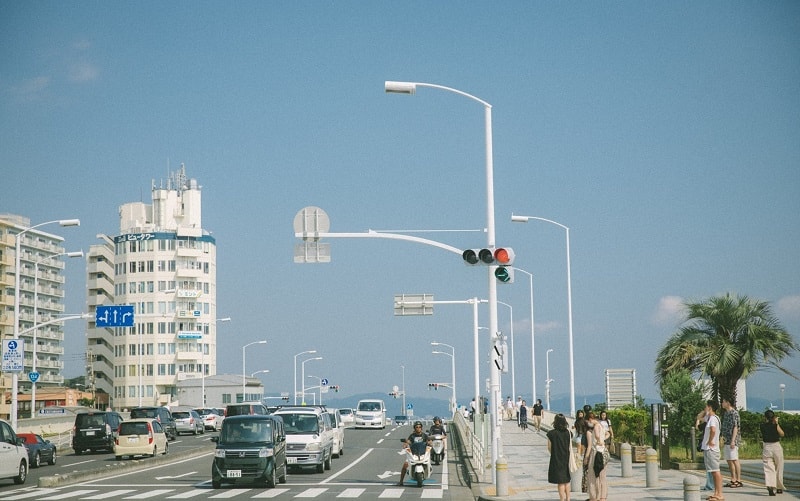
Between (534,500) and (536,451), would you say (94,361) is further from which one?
(534,500)

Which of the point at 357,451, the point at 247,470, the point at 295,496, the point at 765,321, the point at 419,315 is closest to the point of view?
the point at 295,496

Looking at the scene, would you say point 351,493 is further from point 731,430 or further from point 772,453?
point 772,453

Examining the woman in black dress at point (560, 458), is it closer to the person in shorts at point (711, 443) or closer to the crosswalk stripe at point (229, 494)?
the person in shorts at point (711, 443)

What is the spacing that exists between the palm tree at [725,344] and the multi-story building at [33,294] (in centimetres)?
A: 9252

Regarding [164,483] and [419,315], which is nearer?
[164,483]

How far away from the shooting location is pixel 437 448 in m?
33.7

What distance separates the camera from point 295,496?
23.1 m

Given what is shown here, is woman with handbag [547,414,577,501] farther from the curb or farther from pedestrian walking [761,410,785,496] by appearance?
the curb

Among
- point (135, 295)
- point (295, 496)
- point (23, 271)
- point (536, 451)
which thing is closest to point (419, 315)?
point (536, 451)

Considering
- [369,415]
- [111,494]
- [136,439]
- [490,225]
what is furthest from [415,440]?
[369,415]

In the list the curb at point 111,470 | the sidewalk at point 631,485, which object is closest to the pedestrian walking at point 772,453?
the sidewalk at point 631,485

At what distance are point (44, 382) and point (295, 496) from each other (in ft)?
377

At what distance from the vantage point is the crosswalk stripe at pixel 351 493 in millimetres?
23005

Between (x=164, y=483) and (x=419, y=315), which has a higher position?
(x=419, y=315)
